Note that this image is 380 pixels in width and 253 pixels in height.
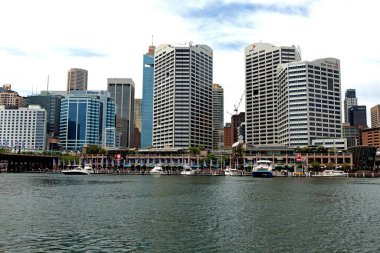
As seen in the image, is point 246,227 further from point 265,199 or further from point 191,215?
point 265,199

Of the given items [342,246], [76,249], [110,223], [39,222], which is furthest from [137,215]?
[342,246]

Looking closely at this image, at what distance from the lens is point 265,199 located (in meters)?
83.5

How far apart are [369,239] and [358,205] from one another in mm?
33117

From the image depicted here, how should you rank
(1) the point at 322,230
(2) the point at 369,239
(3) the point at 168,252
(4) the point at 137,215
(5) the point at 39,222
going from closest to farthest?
(3) the point at 168,252, (2) the point at 369,239, (1) the point at 322,230, (5) the point at 39,222, (4) the point at 137,215

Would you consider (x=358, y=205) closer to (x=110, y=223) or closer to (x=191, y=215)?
(x=191, y=215)

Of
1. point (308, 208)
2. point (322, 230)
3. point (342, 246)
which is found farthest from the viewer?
point (308, 208)

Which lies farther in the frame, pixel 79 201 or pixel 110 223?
pixel 79 201

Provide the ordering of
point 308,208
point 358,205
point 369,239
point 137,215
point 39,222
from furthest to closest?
point 358,205 < point 308,208 < point 137,215 < point 39,222 < point 369,239

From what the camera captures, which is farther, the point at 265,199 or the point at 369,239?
the point at 265,199

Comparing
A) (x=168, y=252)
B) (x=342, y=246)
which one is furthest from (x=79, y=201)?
(x=342, y=246)

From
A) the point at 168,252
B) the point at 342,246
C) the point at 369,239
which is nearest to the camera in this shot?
the point at 168,252

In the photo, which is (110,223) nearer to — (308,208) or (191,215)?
(191,215)

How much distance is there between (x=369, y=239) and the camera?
43.8 metres

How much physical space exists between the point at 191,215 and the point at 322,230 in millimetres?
19780
